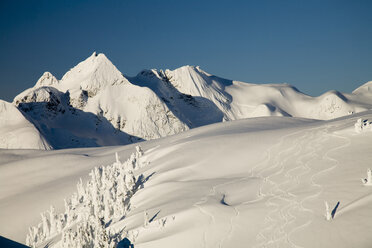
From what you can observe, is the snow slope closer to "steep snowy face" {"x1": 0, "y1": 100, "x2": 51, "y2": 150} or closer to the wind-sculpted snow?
the wind-sculpted snow

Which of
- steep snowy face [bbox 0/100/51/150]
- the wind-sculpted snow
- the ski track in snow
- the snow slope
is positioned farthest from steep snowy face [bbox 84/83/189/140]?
the ski track in snow

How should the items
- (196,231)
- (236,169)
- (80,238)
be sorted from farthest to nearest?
1. (236,169)
2. (80,238)
3. (196,231)

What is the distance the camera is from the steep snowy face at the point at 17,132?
12344cm

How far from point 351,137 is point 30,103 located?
176 meters

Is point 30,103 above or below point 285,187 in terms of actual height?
above

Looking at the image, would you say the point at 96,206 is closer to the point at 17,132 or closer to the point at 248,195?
the point at 248,195

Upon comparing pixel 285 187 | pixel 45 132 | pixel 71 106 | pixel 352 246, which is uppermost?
pixel 71 106

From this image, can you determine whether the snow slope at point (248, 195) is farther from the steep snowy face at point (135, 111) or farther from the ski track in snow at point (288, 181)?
the steep snowy face at point (135, 111)

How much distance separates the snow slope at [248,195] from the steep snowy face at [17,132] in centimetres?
8089

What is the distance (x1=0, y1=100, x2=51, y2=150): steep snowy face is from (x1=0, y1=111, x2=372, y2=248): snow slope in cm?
8089

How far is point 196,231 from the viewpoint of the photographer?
20.4m

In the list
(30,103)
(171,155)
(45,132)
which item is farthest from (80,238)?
(30,103)

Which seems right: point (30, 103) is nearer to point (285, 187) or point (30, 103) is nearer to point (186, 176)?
point (186, 176)

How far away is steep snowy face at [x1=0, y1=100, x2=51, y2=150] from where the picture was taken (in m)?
123
